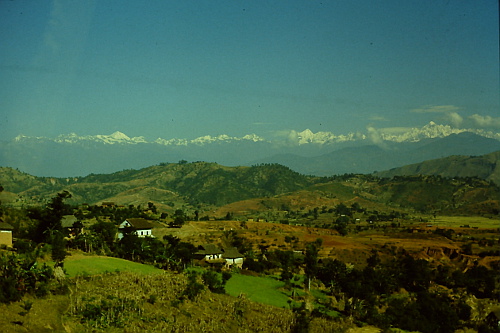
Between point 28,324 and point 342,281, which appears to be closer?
point 28,324

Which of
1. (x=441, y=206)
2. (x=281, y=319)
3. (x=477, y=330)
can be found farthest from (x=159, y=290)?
(x=441, y=206)

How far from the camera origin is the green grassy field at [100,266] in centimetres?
3603

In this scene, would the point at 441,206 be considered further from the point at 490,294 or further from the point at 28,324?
the point at 28,324

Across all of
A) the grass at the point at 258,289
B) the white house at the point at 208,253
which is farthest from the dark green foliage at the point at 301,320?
the white house at the point at 208,253

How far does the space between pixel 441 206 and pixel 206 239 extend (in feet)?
436

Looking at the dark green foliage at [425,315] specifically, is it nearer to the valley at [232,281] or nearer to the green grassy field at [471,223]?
the valley at [232,281]

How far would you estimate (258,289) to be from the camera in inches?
1706

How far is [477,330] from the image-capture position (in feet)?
131

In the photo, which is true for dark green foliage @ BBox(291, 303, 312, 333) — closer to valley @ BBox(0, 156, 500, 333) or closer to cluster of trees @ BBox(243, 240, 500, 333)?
valley @ BBox(0, 156, 500, 333)

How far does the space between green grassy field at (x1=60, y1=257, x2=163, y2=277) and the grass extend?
7228 millimetres

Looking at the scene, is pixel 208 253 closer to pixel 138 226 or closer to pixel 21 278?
pixel 138 226

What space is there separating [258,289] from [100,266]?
14.6 meters

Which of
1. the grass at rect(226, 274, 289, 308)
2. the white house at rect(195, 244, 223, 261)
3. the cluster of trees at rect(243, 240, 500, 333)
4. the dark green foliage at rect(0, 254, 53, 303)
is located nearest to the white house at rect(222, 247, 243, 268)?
the white house at rect(195, 244, 223, 261)

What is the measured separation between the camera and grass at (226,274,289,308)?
131 feet
